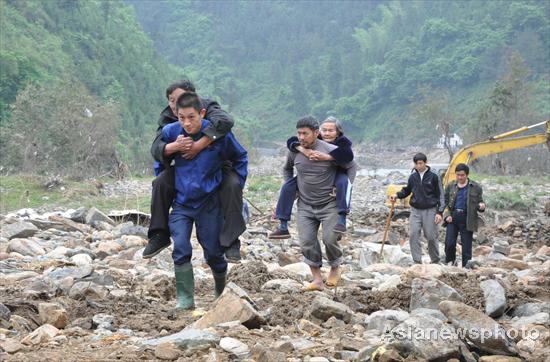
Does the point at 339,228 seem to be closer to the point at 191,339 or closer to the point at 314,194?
the point at 314,194

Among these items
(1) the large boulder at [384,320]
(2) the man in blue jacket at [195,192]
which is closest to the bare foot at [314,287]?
(2) the man in blue jacket at [195,192]

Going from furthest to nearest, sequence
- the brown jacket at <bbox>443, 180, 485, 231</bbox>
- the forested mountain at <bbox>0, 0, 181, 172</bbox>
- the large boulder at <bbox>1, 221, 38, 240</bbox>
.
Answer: the forested mountain at <bbox>0, 0, 181, 172</bbox>, the large boulder at <bbox>1, 221, 38, 240</bbox>, the brown jacket at <bbox>443, 180, 485, 231</bbox>

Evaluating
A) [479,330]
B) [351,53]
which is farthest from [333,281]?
[351,53]

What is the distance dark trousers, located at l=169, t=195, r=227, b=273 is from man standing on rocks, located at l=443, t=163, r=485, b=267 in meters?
4.86

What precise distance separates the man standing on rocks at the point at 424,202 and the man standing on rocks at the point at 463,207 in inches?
7.7

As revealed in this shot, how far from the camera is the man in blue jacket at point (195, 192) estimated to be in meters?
6.07

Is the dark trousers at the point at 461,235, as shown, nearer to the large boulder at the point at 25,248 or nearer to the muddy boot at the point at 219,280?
the muddy boot at the point at 219,280

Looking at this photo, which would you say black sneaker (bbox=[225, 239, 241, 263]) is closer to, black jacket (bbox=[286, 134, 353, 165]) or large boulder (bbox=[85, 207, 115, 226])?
black jacket (bbox=[286, 134, 353, 165])

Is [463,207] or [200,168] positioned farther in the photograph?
[463,207]

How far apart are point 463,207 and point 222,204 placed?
4.94 m

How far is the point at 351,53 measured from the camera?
134250 millimetres

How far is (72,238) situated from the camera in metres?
11.9

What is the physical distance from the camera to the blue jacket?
6086mm

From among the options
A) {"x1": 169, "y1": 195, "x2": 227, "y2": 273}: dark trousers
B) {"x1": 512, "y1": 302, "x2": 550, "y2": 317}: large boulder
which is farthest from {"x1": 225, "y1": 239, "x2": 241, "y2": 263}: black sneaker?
{"x1": 512, "y1": 302, "x2": 550, "y2": 317}: large boulder
